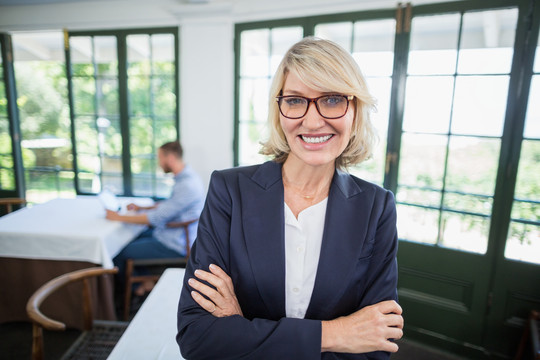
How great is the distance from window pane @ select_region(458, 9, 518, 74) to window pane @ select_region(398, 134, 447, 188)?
55cm

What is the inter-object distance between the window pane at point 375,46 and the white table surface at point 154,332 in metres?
2.24

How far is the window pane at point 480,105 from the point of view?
92.0 inches

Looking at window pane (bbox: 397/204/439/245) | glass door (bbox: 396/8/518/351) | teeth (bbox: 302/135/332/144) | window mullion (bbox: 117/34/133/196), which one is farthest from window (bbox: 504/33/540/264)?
window mullion (bbox: 117/34/133/196)

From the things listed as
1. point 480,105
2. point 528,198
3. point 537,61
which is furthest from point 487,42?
point 528,198

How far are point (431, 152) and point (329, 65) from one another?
6.68 ft

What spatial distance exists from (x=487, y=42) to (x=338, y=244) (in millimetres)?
2201

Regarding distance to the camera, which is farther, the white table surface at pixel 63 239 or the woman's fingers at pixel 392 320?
the white table surface at pixel 63 239

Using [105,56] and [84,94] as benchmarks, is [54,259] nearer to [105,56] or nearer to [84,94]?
[84,94]

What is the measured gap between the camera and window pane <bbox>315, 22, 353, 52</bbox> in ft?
9.42

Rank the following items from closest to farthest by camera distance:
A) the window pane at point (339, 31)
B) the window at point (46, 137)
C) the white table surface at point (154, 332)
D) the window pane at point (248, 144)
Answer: the white table surface at point (154, 332)
the window pane at point (339, 31)
the window pane at point (248, 144)
the window at point (46, 137)

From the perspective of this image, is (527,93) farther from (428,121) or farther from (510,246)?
(510,246)

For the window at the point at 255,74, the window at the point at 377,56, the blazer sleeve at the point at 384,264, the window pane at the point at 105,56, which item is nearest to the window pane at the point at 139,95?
the window pane at the point at 105,56

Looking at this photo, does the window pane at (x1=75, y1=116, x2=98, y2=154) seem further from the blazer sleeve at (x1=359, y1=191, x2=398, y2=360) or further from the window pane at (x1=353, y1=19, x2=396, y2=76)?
the blazer sleeve at (x1=359, y1=191, x2=398, y2=360)

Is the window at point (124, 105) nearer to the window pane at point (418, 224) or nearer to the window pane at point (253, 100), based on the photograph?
the window pane at point (253, 100)
